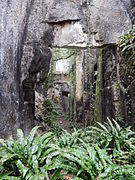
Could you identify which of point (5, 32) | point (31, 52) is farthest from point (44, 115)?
point (5, 32)

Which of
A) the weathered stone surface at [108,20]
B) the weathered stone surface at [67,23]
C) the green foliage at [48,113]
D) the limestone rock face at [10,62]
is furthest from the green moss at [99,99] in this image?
the limestone rock face at [10,62]

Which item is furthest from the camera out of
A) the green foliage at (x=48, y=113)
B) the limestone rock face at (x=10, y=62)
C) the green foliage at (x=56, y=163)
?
the green foliage at (x=48, y=113)

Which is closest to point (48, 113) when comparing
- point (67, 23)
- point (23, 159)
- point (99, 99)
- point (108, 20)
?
point (99, 99)

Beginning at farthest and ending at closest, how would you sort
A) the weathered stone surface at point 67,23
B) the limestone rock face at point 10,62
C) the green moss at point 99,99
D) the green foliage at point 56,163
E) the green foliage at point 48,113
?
the green foliage at point 48,113
the green moss at point 99,99
the weathered stone surface at point 67,23
the limestone rock face at point 10,62
the green foliage at point 56,163

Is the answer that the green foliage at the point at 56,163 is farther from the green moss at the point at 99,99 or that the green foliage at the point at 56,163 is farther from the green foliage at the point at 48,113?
the green foliage at the point at 48,113

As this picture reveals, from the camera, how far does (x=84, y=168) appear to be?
220cm

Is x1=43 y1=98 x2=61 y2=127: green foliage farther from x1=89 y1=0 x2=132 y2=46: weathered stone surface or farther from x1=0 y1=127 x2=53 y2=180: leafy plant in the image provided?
x1=0 y1=127 x2=53 y2=180: leafy plant

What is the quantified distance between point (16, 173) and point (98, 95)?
161 inches

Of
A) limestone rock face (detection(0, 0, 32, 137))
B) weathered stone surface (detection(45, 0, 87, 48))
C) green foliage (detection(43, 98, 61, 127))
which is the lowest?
green foliage (detection(43, 98, 61, 127))

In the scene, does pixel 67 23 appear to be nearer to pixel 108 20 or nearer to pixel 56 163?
pixel 108 20

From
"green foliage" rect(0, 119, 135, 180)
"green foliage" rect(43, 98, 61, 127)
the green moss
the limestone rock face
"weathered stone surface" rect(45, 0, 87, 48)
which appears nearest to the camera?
"green foliage" rect(0, 119, 135, 180)

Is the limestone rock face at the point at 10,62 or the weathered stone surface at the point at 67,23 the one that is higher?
the weathered stone surface at the point at 67,23

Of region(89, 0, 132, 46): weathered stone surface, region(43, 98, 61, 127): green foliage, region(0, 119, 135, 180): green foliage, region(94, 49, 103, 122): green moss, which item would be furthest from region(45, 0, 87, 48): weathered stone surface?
region(0, 119, 135, 180): green foliage

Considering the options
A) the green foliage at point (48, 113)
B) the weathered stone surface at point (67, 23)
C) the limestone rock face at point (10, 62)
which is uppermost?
the weathered stone surface at point (67, 23)
